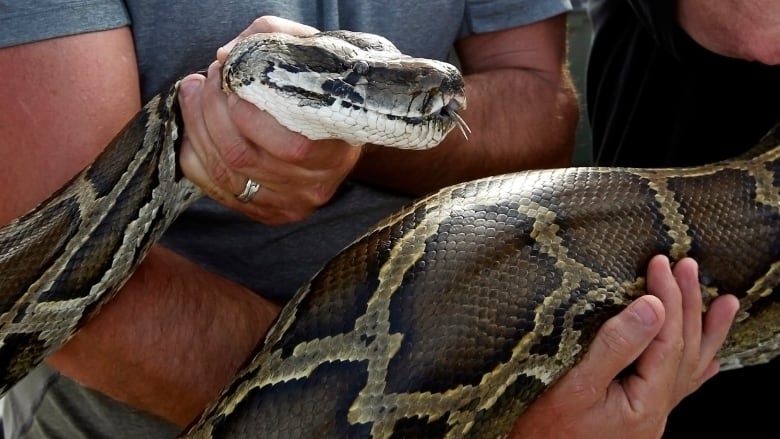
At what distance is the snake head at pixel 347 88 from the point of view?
1594 millimetres

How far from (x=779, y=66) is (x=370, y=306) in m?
1.20

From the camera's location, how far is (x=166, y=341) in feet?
6.36

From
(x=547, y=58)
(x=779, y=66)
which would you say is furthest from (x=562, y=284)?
(x=547, y=58)

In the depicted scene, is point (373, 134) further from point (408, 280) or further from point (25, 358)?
point (25, 358)

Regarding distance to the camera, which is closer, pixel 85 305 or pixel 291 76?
pixel 291 76

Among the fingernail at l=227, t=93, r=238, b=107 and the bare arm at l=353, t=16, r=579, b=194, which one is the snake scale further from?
the bare arm at l=353, t=16, r=579, b=194

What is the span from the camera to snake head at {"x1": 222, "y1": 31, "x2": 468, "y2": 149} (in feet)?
5.23

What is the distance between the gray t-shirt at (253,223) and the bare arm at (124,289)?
19 centimetres

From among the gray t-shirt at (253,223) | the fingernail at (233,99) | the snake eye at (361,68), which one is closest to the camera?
the snake eye at (361,68)

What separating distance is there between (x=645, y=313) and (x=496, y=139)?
0.89m

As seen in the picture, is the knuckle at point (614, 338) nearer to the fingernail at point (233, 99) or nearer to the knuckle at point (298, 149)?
the knuckle at point (298, 149)

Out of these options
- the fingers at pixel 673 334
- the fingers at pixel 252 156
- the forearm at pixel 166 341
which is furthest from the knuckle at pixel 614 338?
the forearm at pixel 166 341

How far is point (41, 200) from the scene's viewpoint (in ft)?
6.14

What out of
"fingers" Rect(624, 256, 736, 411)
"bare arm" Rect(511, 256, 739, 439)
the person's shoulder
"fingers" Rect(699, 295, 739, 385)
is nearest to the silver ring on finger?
the person's shoulder
